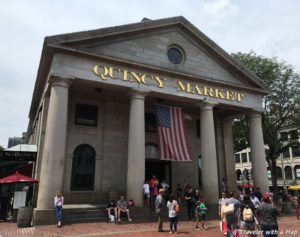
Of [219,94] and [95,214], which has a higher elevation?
[219,94]

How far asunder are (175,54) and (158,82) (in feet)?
11.6

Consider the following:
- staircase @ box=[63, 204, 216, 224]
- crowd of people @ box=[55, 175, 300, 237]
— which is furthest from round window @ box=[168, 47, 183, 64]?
staircase @ box=[63, 204, 216, 224]

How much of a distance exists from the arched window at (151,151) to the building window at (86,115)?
435cm

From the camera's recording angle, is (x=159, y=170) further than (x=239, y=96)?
Yes

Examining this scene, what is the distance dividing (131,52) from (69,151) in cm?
759

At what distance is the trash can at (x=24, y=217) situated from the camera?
13047mm

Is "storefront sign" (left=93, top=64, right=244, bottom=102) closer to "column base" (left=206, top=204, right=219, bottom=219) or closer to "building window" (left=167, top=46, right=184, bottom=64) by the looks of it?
"building window" (left=167, top=46, right=184, bottom=64)

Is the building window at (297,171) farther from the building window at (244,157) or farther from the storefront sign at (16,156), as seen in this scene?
the storefront sign at (16,156)

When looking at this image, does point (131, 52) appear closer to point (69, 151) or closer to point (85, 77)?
point (85, 77)

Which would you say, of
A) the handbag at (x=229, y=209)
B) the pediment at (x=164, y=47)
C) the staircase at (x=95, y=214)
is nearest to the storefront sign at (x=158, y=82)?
the pediment at (x=164, y=47)

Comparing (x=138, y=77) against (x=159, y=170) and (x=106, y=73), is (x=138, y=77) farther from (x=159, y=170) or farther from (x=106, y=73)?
A: (x=159, y=170)

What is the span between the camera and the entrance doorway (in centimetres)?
2138

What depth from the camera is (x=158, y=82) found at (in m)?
18.1

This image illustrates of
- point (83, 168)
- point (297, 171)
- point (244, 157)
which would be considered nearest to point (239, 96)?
point (83, 168)
